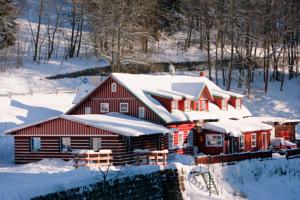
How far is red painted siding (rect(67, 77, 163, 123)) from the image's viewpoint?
146 ft

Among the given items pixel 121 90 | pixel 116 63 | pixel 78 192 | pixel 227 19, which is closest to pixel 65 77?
pixel 116 63

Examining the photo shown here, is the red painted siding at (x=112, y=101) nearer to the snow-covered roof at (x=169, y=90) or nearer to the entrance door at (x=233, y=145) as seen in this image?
the snow-covered roof at (x=169, y=90)

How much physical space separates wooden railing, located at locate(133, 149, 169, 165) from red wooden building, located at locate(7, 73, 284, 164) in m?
2.49

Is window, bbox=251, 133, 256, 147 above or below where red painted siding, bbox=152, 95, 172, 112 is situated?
below

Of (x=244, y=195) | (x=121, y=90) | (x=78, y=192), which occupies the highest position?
(x=121, y=90)

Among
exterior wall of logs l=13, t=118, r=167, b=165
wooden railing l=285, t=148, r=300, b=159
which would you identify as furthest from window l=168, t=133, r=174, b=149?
wooden railing l=285, t=148, r=300, b=159

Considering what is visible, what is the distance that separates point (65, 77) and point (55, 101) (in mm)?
10541

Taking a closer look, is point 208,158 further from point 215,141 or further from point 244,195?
point 215,141

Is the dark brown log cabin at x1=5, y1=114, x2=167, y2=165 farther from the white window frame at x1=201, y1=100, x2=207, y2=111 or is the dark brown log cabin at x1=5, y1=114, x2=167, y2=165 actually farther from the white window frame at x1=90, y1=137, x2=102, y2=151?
the white window frame at x1=201, y1=100, x2=207, y2=111

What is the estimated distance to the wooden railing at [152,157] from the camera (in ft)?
116

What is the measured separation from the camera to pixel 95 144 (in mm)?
40250

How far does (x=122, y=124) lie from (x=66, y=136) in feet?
11.6

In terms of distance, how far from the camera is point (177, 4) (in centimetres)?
8150

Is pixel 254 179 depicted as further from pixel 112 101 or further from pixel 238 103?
pixel 238 103
